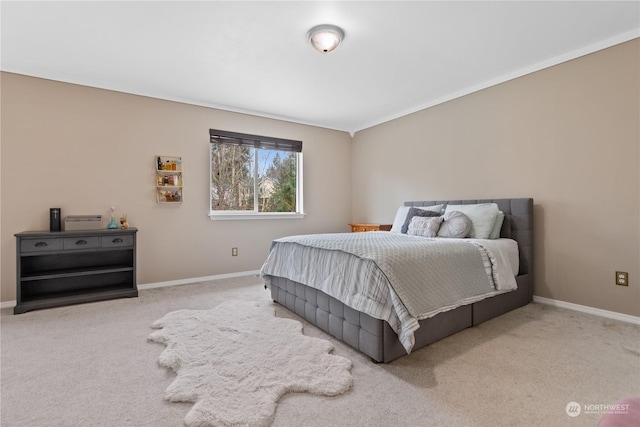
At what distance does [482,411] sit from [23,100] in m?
4.74

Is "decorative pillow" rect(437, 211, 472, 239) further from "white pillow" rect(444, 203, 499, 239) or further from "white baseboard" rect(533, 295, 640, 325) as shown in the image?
"white baseboard" rect(533, 295, 640, 325)

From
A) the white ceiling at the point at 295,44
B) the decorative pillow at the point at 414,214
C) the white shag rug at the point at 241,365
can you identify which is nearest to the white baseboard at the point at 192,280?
the white shag rug at the point at 241,365

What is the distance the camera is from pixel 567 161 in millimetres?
2947

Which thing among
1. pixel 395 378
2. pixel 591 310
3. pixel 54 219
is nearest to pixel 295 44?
pixel 395 378

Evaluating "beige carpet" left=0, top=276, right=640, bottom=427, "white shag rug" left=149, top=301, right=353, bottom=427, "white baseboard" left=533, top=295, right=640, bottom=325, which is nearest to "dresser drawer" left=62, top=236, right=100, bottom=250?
"beige carpet" left=0, top=276, right=640, bottom=427

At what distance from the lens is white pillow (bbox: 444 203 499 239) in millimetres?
3074

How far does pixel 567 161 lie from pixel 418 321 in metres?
2.33

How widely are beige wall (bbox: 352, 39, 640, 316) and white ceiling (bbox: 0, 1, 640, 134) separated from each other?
0.74 ft

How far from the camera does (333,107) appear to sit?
173 inches

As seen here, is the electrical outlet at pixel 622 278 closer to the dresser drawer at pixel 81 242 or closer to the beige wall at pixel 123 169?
the beige wall at pixel 123 169

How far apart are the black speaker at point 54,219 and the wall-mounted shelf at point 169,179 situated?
97cm

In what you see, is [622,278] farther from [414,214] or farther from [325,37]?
[325,37]

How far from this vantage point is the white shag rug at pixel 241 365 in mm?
1465

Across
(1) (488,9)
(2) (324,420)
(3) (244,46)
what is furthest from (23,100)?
(1) (488,9)
